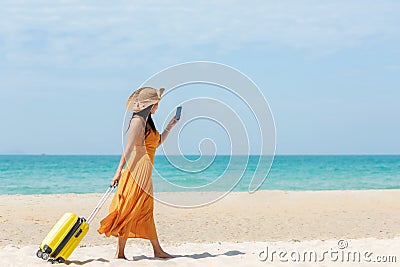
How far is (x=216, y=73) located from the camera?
27.2 ft

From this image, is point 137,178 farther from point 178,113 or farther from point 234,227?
point 234,227

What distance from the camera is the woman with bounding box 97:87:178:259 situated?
714cm

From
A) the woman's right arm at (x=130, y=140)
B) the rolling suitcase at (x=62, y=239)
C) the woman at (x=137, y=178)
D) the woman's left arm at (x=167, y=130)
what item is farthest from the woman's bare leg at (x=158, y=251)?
the woman's left arm at (x=167, y=130)

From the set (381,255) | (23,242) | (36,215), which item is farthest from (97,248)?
(36,215)

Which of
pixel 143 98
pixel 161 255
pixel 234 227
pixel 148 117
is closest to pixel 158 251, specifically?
pixel 161 255

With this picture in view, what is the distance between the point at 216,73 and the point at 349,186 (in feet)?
106

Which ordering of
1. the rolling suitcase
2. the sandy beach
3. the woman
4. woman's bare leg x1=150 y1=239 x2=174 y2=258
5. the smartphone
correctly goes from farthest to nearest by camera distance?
the sandy beach < woman's bare leg x1=150 y1=239 x2=174 y2=258 < the smartphone < the woman < the rolling suitcase

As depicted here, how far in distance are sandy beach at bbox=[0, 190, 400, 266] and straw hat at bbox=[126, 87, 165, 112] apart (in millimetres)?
1764

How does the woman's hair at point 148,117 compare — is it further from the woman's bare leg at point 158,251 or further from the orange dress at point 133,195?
the woman's bare leg at point 158,251

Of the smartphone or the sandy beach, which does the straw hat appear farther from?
the sandy beach

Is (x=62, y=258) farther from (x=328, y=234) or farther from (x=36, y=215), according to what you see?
(x=36, y=215)

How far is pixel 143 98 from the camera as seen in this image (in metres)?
7.21

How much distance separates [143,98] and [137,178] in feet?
2.97

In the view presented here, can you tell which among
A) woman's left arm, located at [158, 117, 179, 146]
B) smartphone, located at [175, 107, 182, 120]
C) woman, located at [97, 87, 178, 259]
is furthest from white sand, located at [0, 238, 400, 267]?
smartphone, located at [175, 107, 182, 120]
